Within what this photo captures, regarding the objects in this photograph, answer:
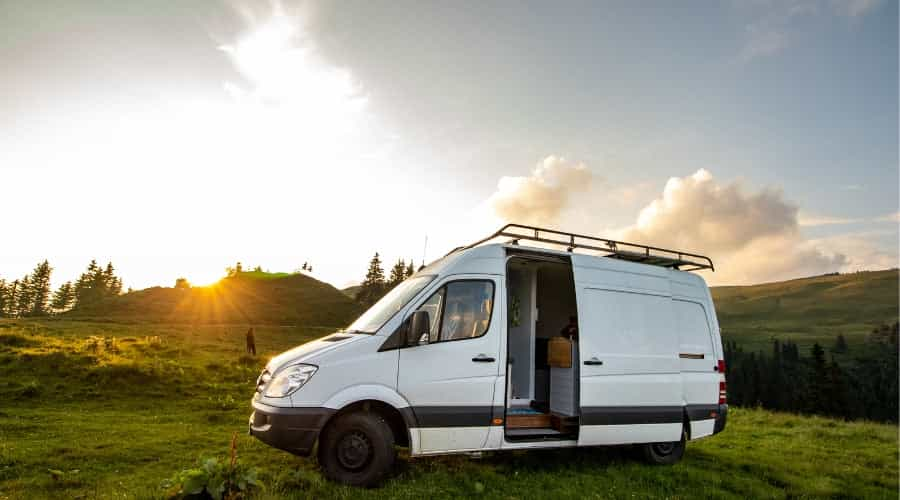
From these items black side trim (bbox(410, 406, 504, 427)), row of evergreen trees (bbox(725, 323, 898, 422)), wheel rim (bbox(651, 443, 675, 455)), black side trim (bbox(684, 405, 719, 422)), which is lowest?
row of evergreen trees (bbox(725, 323, 898, 422))

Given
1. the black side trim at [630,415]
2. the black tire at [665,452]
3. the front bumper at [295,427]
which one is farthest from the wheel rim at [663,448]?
the front bumper at [295,427]

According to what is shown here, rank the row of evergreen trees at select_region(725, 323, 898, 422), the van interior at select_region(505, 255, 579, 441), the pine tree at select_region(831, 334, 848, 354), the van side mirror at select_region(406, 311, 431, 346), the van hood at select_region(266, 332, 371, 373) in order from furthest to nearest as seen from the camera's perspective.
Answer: the pine tree at select_region(831, 334, 848, 354) → the row of evergreen trees at select_region(725, 323, 898, 422) → the van interior at select_region(505, 255, 579, 441) → the van side mirror at select_region(406, 311, 431, 346) → the van hood at select_region(266, 332, 371, 373)

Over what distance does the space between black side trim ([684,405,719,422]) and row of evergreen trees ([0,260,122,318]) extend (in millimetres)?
109806

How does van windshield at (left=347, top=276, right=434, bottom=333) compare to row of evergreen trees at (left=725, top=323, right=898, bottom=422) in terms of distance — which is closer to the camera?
van windshield at (left=347, top=276, right=434, bottom=333)

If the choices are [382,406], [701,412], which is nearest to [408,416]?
[382,406]

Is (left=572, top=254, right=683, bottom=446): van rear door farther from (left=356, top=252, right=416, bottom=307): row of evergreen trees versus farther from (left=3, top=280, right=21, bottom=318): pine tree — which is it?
(left=3, top=280, right=21, bottom=318): pine tree

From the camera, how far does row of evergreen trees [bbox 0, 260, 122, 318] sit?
91.3 m

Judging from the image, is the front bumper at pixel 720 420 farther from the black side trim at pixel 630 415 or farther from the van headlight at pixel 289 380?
the van headlight at pixel 289 380

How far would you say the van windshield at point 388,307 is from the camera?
6.77m

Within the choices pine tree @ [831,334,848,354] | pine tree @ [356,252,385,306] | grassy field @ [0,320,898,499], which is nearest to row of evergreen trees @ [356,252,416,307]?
pine tree @ [356,252,385,306]

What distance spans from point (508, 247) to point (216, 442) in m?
6.54

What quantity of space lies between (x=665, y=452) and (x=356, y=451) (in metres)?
5.46

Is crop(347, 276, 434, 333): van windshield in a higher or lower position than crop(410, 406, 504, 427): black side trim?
higher

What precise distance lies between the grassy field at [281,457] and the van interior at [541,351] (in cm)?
69
